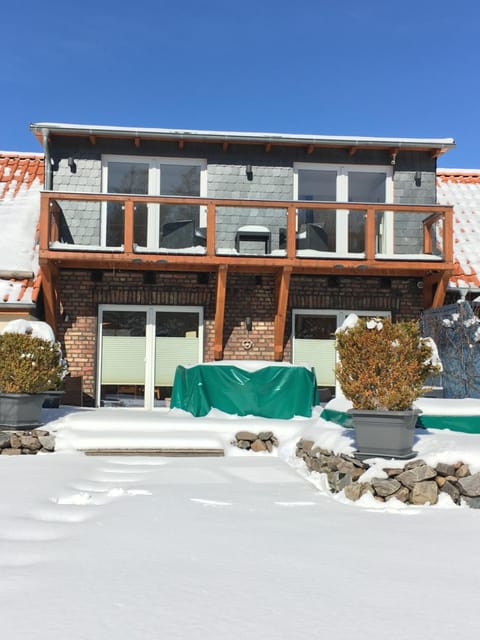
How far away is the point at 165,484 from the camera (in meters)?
5.74

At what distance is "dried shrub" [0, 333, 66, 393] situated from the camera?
7500mm

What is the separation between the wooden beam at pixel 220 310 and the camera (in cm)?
1031

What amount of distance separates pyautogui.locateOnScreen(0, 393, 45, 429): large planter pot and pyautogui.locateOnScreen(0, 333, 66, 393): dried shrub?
0.26ft

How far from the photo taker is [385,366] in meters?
5.64

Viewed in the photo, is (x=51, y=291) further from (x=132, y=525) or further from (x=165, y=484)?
(x=132, y=525)

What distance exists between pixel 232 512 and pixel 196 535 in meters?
0.79

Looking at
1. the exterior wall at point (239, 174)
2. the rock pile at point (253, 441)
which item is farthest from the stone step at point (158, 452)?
the exterior wall at point (239, 174)

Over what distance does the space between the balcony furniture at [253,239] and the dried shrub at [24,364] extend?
4.51 meters

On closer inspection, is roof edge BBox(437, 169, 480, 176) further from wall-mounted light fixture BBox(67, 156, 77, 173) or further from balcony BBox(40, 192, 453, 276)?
wall-mounted light fixture BBox(67, 156, 77, 173)

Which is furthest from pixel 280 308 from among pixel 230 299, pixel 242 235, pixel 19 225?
pixel 19 225

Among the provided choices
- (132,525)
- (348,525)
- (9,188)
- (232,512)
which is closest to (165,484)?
(232,512)

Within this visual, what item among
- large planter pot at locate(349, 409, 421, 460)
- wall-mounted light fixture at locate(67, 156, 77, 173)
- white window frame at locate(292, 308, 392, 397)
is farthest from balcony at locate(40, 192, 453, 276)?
large planter pot at locate(349, 409, 421, 460)

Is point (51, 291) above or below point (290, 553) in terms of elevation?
above

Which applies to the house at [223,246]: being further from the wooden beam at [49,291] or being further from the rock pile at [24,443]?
the rock pile at [24,443]
